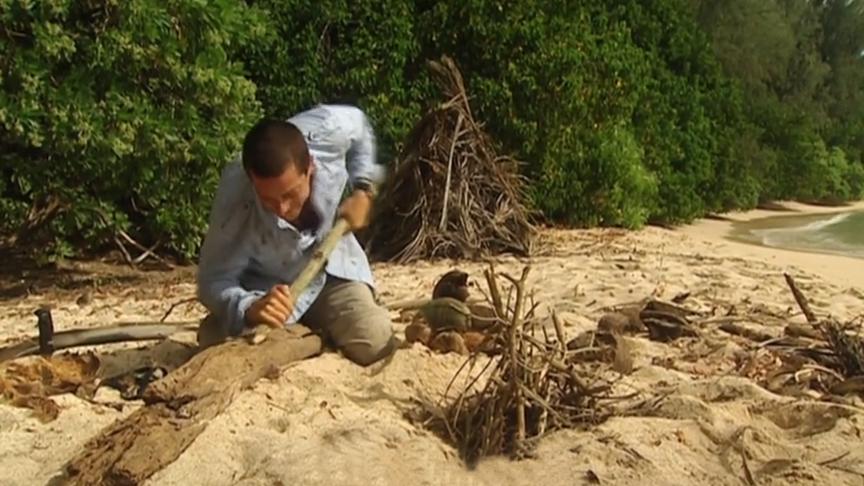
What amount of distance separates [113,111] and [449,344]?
385cm

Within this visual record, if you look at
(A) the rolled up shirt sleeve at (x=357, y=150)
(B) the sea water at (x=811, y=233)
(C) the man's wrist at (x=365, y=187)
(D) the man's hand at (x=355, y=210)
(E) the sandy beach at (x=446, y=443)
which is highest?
(A) the rolled up shirt sleeve at (x=357, y=150)

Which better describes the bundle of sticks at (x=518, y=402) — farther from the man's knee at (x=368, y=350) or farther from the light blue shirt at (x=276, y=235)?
the light blue shirt at (x=276, y=235)

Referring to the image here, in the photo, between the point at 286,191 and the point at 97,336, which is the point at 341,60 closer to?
the point at 97,336

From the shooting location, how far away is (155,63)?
279 inches

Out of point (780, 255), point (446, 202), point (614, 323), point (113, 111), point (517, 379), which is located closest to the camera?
point (517, 379)

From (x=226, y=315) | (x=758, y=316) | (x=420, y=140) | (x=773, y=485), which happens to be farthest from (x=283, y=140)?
(x=420, y=140)

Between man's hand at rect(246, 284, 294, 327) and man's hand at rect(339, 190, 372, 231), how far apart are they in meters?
0.41

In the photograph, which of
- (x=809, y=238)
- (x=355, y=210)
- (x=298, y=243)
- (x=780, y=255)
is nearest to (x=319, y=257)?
(x=298, y=243)

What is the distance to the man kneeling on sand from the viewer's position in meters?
3.82

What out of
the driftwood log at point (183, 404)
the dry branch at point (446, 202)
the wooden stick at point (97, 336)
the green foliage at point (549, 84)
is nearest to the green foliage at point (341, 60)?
the green foliage at point (549, 84)

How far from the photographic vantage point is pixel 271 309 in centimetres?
380

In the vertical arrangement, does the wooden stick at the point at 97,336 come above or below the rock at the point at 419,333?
below

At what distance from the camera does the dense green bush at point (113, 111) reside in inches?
262

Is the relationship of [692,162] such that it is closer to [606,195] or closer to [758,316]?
[606,195]
